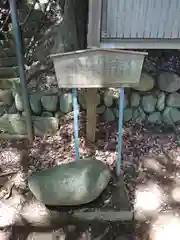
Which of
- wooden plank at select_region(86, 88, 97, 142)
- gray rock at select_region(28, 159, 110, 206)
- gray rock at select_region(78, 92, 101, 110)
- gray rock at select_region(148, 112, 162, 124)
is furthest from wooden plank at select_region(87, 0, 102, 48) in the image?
gray rock at select_region(148, 112, 162, 124)

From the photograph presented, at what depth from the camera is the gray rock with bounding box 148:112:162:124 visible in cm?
357

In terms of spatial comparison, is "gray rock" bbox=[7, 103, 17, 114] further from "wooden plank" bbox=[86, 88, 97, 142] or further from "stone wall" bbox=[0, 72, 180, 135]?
"wooden plank" bbox=[86, 88, 97, 142]

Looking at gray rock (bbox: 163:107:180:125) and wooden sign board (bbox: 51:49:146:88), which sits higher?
wooden sign board (bbox: 51:49:146:88)

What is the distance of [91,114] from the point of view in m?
2.95

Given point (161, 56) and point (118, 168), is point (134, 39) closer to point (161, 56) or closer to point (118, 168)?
point (118, 168)

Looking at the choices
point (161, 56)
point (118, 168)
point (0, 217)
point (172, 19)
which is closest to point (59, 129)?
point (118, 168)

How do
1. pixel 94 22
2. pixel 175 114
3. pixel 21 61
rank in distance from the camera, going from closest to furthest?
1. pixel 94 22
2. pixel 21 61
3. pixel 175 114

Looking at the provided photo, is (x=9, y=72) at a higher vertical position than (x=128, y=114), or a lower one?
higher

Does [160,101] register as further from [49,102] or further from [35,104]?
[35,104]

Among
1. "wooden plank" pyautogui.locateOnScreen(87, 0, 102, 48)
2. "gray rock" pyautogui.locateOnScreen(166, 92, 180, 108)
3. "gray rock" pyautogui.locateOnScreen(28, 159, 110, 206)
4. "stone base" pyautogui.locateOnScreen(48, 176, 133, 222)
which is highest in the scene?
"wooden plank" pyautogui.locateOnScreen(87, 0, 102, 48)

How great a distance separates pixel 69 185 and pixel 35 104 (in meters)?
1.33

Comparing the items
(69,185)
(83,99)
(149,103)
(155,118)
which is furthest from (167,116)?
(69,185)

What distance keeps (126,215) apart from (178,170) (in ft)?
2.88

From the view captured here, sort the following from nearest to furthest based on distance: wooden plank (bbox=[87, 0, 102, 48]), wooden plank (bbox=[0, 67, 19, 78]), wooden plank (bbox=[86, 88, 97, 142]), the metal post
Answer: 1. wooden plank (bbox=[87, 0, 102, 48])
2. the metal post
3. wooden plank (bbox=[86, 88, 97, 142])
4. wooden plank (bbox=[0, 67, 19, 78])
